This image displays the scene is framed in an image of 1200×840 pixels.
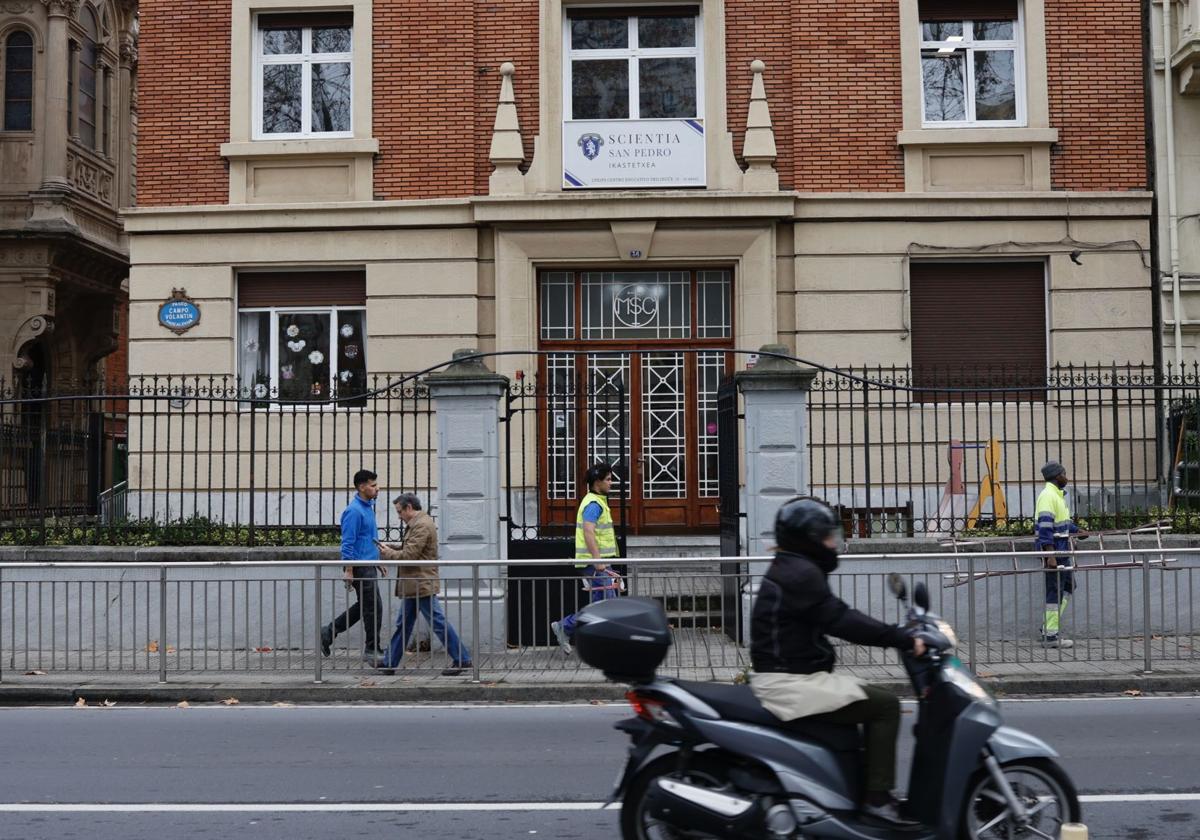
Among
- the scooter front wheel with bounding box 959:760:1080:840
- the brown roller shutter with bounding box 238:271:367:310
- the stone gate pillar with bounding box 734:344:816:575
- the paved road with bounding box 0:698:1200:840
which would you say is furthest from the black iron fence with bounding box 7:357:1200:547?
the scooter front wheel with bounding box 959:760:1080:840

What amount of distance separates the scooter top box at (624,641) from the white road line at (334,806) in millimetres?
1880

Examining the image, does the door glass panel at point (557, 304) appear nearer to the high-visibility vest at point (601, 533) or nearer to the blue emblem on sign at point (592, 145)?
the blue emblem on sign at point (592, 145)

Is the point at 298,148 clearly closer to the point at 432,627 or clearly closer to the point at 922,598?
the point at 432,627

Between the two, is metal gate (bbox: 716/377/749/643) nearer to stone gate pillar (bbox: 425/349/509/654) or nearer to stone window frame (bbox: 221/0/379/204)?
stone gate pillar (bbox: 425/349/509/654)

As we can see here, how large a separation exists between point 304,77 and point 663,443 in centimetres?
703

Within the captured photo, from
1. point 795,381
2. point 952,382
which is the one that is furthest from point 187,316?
point 952,382

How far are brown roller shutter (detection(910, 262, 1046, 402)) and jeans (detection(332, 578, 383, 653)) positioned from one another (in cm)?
848

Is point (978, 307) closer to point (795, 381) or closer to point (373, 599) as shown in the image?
point (795, 381)

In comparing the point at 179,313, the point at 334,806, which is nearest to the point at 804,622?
the point at 334,806

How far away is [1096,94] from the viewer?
17.5m

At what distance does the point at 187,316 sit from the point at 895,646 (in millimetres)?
14082

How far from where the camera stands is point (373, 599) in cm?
1175

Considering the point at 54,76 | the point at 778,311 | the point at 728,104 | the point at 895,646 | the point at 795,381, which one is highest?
the point at 54,76

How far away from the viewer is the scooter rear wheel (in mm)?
5438
